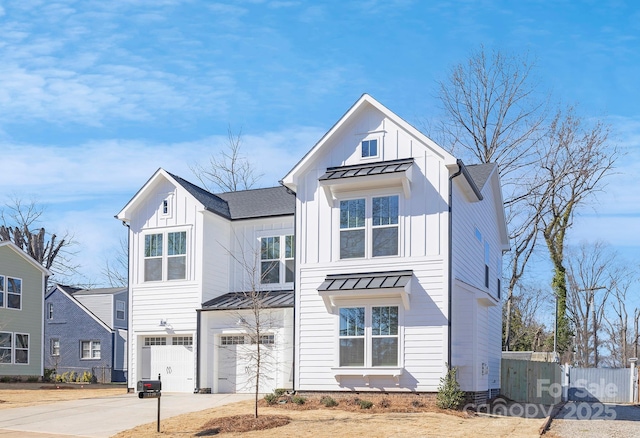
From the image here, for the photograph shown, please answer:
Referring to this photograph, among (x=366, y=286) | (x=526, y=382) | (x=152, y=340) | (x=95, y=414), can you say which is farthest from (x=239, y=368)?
(x=526, y=382)

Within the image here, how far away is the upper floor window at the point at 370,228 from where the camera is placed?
21.8 meters

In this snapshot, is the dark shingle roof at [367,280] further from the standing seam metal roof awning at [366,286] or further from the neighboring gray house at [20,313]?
the neighboring gray house at [20,313]

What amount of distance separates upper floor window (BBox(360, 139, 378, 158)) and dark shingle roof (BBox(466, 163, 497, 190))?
486cm

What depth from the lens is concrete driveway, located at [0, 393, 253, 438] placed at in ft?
58.7

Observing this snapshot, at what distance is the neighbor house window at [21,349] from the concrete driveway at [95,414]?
50.9 feet

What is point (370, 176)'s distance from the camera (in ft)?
70.1

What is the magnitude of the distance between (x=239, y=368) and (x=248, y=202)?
262 inches

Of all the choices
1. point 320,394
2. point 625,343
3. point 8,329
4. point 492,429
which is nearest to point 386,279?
point 320,394

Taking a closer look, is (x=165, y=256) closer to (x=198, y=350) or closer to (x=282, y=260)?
(x=198, y=350)

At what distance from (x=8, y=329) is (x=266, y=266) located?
58.6 ft

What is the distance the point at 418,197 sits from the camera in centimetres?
2158

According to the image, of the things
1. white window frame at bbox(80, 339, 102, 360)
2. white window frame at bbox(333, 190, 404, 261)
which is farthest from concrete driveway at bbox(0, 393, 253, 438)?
white window frame at bbox(80, 339, 102, 360)

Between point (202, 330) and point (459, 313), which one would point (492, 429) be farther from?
point (202, 330)

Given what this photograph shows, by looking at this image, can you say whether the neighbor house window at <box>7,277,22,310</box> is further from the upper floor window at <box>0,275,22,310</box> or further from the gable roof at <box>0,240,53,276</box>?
the gable roof at <box>0,240,53,276</box>
